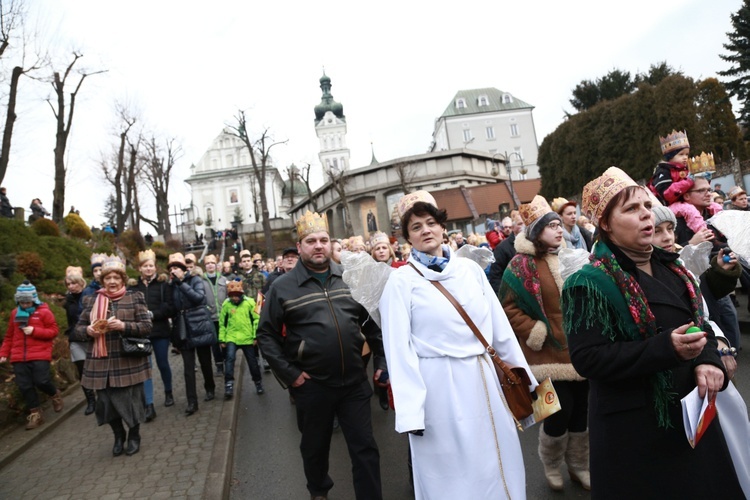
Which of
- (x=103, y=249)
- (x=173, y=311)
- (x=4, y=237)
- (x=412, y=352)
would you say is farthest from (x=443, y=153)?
(x=412, y=352)

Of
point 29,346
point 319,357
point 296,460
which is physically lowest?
point 296,460

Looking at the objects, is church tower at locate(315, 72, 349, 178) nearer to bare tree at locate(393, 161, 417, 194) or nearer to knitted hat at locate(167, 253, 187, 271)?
bare tree at locate(393, 161, 417, 194)

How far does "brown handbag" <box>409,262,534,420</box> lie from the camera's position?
318 centimetres

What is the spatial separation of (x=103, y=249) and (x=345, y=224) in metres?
32.8

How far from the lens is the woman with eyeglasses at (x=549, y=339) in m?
4.11

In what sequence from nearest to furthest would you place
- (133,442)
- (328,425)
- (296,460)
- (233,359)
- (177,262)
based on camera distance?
(328,425) < (296,460) < (133,442) < (177,262) < (233,359)

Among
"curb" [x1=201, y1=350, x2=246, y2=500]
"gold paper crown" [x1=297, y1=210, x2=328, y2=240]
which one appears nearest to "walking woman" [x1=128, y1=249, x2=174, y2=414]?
"curb" [x1=201, y1=350, x2=246, y2=500]

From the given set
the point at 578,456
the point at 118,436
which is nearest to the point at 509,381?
the point at 578,456

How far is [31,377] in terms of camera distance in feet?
24.6

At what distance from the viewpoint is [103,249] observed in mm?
24250

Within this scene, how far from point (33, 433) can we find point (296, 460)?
409cm

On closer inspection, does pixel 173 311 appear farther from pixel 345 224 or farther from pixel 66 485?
pixel 345 224

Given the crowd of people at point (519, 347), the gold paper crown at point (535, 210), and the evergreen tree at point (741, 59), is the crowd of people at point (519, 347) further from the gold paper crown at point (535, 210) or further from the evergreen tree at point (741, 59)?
the evergreen tree at point (741, 59)

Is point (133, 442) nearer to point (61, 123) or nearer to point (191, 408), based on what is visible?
point (191, 408)
